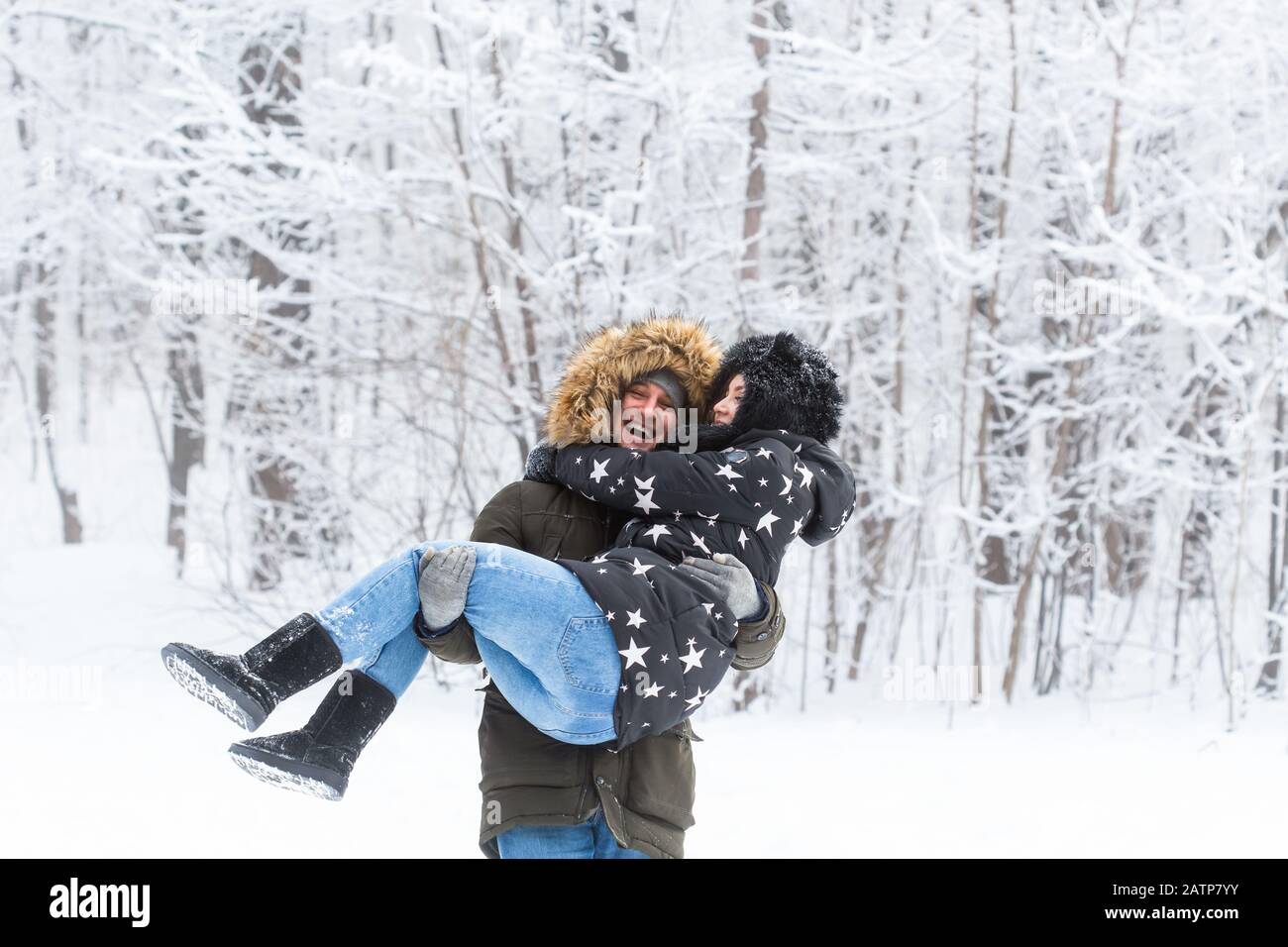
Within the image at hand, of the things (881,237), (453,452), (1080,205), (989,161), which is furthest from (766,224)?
(453,452)

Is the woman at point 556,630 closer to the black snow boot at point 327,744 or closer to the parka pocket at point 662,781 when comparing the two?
the black snow boot at point 327,744

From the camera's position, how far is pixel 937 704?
23.3ft

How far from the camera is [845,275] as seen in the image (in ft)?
24.2

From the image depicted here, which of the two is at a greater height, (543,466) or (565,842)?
(543,466)

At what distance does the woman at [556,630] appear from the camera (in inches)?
78.4

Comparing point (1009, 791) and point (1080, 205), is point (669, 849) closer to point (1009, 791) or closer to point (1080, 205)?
point (1009, 791)

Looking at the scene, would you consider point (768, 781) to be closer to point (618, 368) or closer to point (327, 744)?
point (618, 368)

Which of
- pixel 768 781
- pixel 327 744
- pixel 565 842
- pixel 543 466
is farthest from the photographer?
pixel 768 781

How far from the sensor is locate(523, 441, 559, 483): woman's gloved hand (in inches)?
95.0

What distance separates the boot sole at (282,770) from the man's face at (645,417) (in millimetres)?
909

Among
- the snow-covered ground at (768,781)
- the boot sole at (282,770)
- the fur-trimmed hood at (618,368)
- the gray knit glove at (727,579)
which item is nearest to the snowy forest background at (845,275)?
the snow-covered ground at (768,781)

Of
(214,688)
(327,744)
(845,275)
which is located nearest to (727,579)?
(327,744)

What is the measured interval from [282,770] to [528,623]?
517 mm

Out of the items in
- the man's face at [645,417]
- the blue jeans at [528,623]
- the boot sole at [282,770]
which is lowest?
the boot sole at [282,770]
